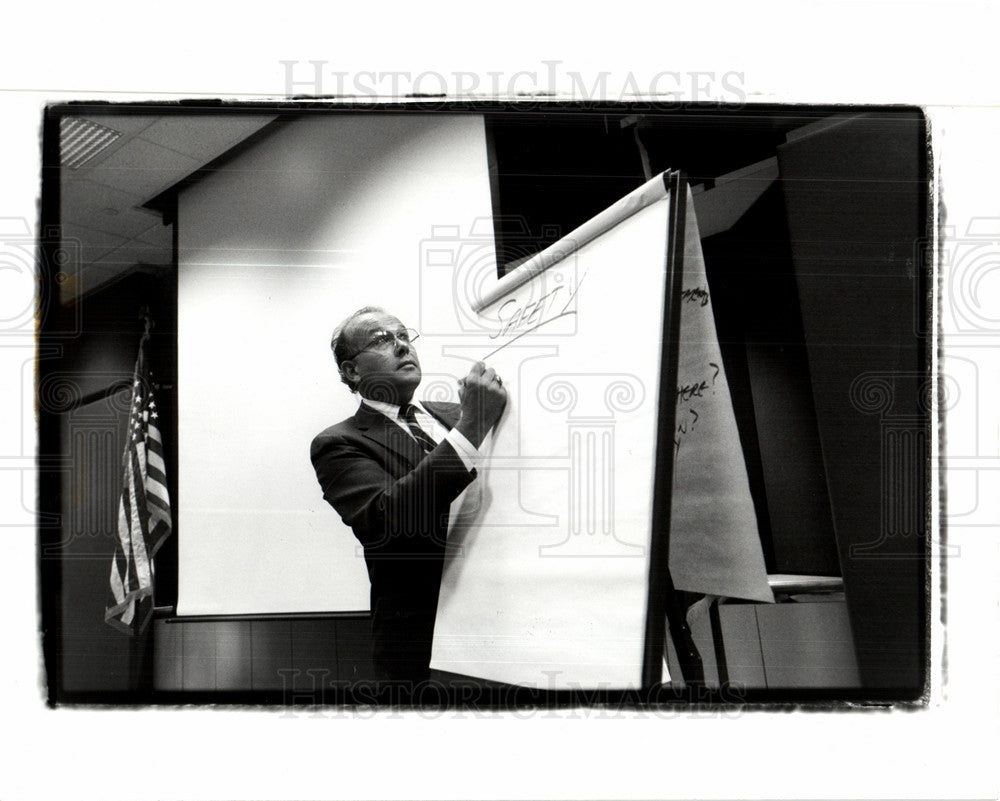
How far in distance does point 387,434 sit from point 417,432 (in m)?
0.05

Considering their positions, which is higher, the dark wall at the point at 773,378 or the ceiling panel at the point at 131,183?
the ceiling panel at the point at 131,183

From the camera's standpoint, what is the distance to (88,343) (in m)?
1.49

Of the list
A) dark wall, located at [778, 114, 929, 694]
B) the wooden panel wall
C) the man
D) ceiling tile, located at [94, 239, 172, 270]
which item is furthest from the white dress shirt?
dark wall, located at [778, 114, 929, 694]

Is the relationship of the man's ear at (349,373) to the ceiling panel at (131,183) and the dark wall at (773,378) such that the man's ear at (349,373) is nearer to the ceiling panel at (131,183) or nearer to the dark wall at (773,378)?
the ceiling panel at (131,183)

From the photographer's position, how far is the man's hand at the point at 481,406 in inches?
56.7

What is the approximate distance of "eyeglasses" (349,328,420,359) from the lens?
146 cm

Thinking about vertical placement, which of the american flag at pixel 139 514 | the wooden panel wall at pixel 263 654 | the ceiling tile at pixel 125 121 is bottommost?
the wooden panel wall at pixel 263 654

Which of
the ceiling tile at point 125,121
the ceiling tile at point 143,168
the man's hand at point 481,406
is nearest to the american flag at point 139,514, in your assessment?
the ceiling tile at point 143,168

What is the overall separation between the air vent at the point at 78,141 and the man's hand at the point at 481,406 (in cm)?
79

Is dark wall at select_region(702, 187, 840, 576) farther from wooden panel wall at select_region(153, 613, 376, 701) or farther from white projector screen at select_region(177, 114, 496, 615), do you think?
wooden panel wall at select_region(153, 613, 376, 701)

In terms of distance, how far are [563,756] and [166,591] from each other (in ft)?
2.47

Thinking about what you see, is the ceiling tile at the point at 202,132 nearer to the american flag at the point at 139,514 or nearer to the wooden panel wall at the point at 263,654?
the american flag at the point at 139,514

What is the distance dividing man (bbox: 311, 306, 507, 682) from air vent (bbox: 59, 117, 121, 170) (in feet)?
1.80

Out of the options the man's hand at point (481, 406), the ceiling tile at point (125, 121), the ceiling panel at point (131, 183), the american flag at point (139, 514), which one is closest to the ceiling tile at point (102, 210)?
Result: the ceiling panel at point (131, 183)
